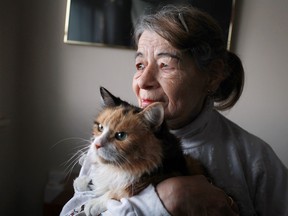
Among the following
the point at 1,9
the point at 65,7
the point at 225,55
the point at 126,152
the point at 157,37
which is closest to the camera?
the point at 126,152

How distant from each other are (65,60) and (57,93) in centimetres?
20

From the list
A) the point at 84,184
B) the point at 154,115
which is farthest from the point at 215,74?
the point at 84,184

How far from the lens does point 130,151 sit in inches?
27.7

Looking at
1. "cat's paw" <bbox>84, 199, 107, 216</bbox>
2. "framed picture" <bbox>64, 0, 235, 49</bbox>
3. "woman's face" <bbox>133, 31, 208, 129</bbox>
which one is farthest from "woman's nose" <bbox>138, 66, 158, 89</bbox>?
"framed picture" <bbox>64, 0, 235, 49</bbox>

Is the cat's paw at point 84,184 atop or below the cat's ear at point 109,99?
below

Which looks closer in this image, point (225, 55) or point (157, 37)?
point (157, 37)

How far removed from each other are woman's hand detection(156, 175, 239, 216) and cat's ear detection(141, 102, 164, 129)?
0.48 feet

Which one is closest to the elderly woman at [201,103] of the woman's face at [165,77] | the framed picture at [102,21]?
the woman's face at [165,77]

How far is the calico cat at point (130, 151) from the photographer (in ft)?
2.31

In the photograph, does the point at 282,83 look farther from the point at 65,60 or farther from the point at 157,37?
the point at 65,60

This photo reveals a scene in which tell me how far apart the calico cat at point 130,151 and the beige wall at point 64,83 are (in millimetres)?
1013

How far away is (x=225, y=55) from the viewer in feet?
3.41

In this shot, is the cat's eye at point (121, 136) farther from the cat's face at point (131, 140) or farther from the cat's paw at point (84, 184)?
the cat's paw at point (84, 184)

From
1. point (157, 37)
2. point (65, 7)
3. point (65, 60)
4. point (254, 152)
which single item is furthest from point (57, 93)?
point (254, 152)
